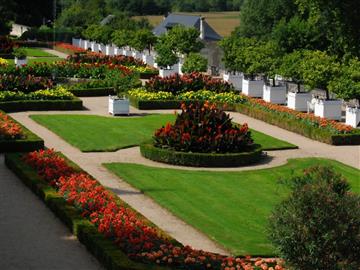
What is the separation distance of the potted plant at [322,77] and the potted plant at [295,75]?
935 millimetres

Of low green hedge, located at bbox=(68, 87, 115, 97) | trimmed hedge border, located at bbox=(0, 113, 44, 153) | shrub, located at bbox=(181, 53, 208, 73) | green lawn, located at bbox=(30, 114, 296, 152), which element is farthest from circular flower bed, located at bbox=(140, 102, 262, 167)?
shrub, located at bbox=(181, 53, 208, 73)

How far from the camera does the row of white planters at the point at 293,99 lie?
34878mm

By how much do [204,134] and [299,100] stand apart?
41.7 feet

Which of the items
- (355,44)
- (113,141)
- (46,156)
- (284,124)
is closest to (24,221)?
(46,156)

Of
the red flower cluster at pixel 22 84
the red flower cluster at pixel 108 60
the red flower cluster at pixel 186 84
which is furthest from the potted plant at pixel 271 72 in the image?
the red flower cluster at pixel 108 60

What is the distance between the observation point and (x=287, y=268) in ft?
46.1

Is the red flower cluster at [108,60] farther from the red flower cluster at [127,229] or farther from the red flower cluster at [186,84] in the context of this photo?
the red flower cluster at [127,229]

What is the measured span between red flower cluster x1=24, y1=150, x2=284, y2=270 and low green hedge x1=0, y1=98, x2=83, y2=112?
47.3ft

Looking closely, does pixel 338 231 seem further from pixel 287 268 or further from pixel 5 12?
pixel 5 12

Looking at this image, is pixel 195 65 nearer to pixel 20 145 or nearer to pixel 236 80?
pixel 236 80

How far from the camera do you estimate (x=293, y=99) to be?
39062 millimetres

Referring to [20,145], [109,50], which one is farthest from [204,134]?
[109,50]

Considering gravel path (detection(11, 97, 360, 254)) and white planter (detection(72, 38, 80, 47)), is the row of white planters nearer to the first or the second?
gravel path (detection(11, 97, 360, 254))

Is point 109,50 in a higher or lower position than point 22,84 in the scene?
higher
